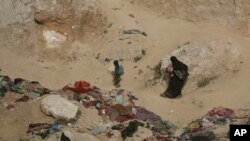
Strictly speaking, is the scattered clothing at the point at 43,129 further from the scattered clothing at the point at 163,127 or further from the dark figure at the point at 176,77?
the dark figure at the point at 176,77

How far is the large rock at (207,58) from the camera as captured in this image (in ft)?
41.7

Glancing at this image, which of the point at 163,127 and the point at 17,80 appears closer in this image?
the point at 163,127

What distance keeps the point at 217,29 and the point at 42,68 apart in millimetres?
4962

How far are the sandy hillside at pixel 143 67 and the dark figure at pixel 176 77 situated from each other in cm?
24

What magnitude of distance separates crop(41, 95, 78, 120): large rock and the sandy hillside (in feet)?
0.65

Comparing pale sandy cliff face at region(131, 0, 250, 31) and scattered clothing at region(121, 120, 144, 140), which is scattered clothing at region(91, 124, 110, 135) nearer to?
scattered clothing at region(121, 120, 144, 140)

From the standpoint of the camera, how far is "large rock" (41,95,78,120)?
10547 millimetres

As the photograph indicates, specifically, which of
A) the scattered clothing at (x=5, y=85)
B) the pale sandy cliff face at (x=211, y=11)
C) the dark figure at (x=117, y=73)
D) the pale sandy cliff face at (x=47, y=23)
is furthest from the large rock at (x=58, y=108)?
the pale sandy cliff face at (x=211, y=11)

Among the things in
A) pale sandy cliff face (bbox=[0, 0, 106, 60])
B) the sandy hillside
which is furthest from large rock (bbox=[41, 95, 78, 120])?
pale sandy cliff face (bbox=[0, 0, 106, 60])

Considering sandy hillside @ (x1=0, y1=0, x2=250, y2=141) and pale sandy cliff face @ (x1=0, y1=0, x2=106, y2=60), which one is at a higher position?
pale sandy cliff face @ (x1=0, y1=0, x2=106, y2=60)

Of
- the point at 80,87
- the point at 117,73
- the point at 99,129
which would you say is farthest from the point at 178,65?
the point at 99,129

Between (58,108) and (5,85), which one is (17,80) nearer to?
(5,85)

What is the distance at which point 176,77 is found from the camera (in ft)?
39.9

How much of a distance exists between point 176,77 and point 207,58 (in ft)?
4.08
